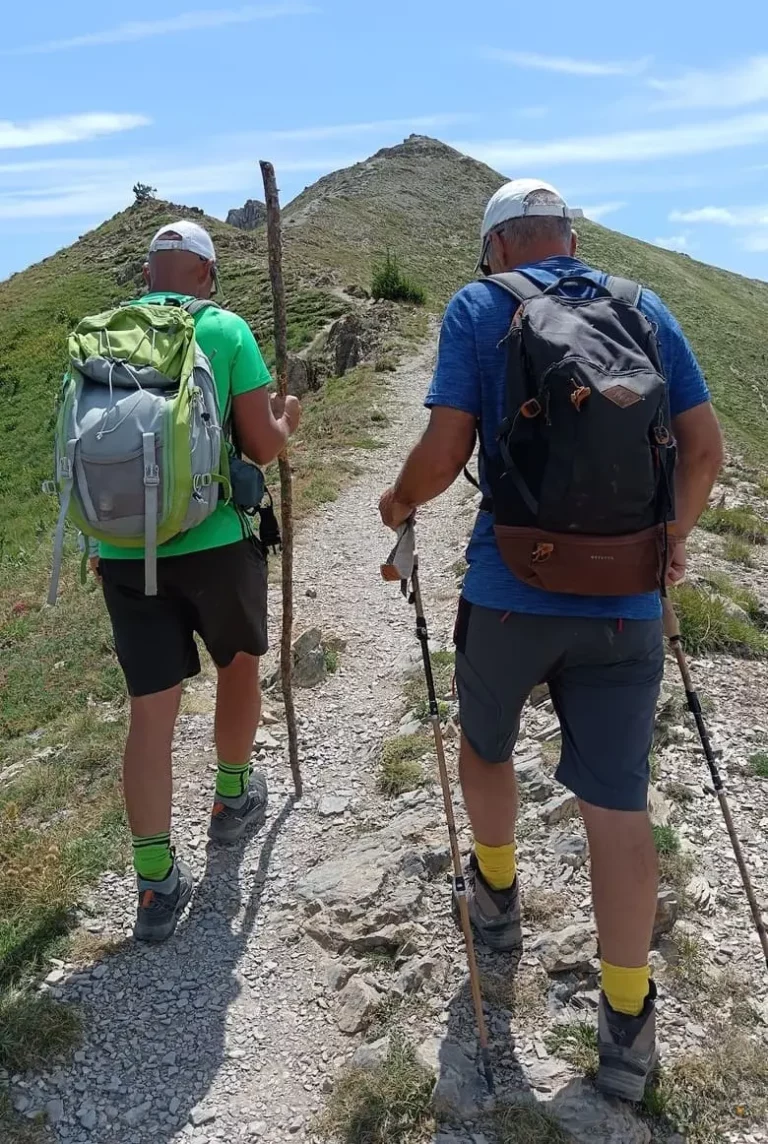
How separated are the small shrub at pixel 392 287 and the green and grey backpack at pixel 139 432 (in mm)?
27743

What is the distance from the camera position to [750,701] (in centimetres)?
544

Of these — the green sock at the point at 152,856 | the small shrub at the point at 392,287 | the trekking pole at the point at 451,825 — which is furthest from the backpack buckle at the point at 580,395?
the small shrub at the point at 392,287

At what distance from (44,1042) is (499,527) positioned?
2651mm

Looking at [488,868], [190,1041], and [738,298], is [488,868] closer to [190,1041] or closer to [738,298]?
[190,1041]

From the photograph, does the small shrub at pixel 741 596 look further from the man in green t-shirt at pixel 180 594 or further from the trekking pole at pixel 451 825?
the man in green t-shirt at pixel 180 594

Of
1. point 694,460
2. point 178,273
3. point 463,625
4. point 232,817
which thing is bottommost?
point 232,817

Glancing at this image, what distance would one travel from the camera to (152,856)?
3.80 m

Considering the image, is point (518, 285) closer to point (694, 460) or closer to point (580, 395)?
point (580, 395)

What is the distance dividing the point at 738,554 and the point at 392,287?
23973mm

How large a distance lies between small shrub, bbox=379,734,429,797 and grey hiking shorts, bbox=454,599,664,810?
2.20m

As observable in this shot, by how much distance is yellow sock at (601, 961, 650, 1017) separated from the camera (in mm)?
2795

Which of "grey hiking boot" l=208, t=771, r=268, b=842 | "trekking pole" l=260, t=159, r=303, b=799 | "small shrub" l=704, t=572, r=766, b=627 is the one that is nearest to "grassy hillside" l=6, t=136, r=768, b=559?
"small shrub" l=704, t=572, r=766, b=627

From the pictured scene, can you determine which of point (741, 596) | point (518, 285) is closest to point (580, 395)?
point (518, 285)

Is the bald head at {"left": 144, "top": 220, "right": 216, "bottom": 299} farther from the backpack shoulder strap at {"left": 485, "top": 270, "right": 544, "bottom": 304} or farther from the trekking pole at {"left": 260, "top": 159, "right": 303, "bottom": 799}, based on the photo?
the backpack shoulder strap at {"left": 485, "top": 270, "right": 544, "bottom": 304}
